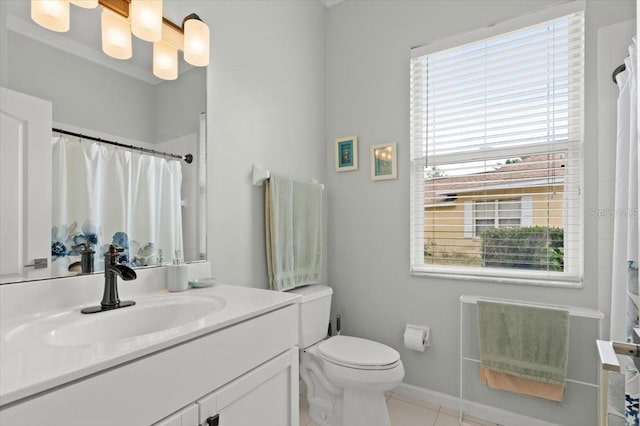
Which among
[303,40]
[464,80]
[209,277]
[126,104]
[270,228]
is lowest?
[209,277]

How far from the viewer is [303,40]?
229 centimetres

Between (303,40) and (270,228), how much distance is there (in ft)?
4.52

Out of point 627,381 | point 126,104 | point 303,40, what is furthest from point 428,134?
point 126,104

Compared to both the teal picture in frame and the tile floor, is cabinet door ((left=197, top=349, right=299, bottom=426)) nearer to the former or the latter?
the tile floor

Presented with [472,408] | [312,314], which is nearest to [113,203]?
[312,314]

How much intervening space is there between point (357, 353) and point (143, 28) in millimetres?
1745

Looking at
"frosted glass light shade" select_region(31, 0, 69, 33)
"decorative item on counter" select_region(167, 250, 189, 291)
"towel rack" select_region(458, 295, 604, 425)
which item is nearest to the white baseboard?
"towel rack" select_region(458, 295, 604, 425)

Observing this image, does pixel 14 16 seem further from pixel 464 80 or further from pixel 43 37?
pixel 464 80

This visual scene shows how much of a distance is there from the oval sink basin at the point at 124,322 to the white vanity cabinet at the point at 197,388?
0.09 m

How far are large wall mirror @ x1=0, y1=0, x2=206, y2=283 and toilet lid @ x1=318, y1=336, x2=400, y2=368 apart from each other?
0.84 metres

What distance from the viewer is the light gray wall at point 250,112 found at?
5.26ft

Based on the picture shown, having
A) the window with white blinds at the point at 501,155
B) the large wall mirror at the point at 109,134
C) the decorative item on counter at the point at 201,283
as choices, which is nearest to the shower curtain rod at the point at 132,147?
the large wall mirror at the point at 109,134

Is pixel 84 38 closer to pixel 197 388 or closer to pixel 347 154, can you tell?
pixel 197 388

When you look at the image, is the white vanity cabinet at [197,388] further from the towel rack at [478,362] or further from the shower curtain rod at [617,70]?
the shower curtain rod at [617,70]
